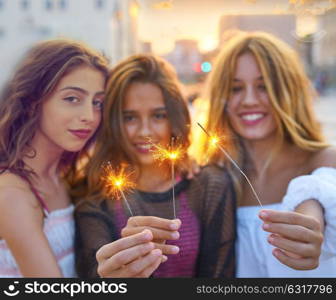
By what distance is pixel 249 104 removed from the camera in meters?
0.79

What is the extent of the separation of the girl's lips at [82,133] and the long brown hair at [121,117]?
0.05m

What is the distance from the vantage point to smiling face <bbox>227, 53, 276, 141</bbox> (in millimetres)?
802

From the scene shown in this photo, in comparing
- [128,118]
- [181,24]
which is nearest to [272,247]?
[128,118]

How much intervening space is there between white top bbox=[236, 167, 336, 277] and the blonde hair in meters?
0.09

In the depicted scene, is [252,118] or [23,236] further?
[252,118]

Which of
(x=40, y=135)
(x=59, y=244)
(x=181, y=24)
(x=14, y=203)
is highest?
(x=181, y=24)

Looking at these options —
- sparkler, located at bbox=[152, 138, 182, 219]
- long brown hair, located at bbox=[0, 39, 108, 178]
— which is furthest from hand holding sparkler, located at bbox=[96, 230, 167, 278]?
long brown hair, located at bbox=[0, 39, 108, 178]

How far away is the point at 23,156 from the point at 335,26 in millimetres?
855

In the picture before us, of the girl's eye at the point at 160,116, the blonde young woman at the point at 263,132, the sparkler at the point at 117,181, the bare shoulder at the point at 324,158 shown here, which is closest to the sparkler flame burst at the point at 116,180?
the sparkler at the point at 117,181

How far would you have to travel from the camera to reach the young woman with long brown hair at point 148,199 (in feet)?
1.83

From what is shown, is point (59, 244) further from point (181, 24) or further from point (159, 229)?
point (181, 24)

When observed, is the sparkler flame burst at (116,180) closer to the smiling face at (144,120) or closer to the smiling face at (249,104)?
the smiling face at (144,120)

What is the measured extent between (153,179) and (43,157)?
0.22 metres

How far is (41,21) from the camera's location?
1.00 meters
